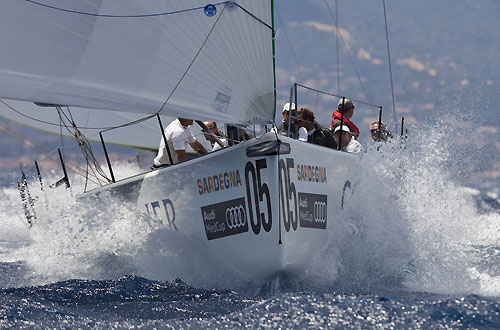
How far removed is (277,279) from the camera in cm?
454

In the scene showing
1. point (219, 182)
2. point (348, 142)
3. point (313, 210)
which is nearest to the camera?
point (219, 182)

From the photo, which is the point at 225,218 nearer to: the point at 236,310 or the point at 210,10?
the point at 236,310

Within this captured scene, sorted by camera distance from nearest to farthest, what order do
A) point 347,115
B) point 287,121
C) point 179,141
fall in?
point 287,121 → point 179,141 → point 347,115

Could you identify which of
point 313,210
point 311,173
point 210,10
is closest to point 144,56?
point 210,10

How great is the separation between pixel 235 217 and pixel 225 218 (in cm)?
8

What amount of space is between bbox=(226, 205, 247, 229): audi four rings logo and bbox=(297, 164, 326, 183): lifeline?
1.37ft

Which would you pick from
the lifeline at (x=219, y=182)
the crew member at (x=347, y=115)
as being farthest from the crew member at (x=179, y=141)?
the crew member at (x=347, y=115)

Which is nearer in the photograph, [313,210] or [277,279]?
→ [277,279]

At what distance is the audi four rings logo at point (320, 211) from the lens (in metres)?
4.82

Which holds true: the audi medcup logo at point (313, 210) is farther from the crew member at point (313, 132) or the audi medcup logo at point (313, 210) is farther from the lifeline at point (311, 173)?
the crew member at point (313, 132)

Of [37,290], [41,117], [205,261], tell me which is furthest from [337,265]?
[41,117]

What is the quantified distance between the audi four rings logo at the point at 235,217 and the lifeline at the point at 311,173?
0.42 metres

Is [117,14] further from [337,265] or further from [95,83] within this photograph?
[337,265]

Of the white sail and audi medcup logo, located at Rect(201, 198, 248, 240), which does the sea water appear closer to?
audi medcup logo, located at Rect(201, 198, 248, 240)
